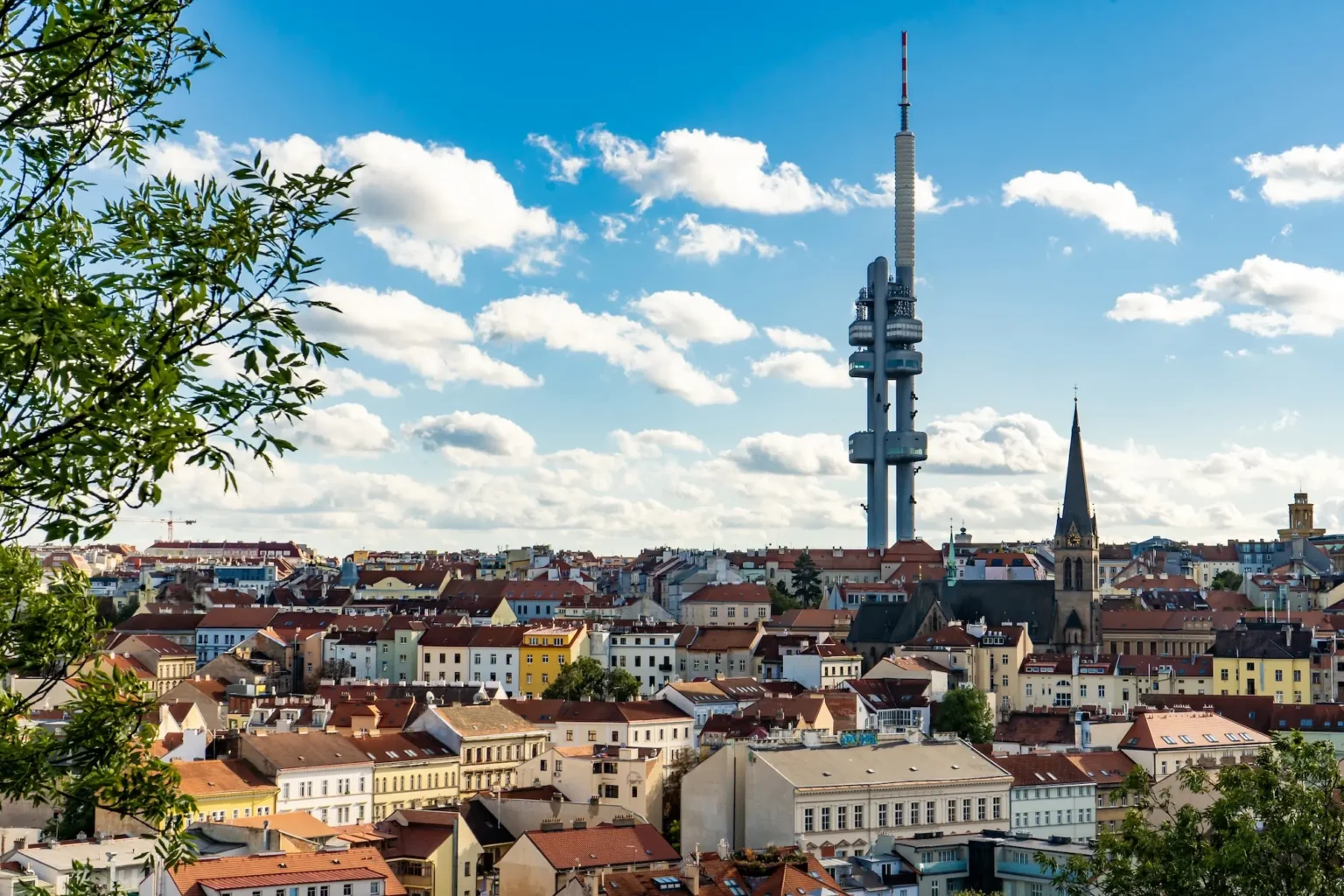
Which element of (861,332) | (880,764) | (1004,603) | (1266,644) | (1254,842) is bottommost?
(880,764)

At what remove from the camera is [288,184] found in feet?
36.6

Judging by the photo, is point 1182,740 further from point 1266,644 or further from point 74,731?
point 74,731

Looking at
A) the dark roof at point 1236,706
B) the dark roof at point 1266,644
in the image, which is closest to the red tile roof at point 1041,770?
the dark roof at point 1236,706

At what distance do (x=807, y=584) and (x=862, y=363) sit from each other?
91.2 feet

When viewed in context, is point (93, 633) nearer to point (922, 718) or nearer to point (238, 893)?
point (238, 893)

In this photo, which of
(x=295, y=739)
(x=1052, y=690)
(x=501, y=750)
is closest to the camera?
(x=295, y=739)

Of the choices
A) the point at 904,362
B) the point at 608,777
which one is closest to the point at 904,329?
the point at 904,362

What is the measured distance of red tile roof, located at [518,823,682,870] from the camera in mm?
53500

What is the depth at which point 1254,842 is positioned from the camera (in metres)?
26.2

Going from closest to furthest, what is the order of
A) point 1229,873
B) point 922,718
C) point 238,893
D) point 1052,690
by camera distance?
point 1229,873, point 238,893, point 922,718, point 1052,690

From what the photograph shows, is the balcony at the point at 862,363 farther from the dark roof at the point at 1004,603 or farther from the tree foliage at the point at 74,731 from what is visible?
the tree foliage at the point at 74,731

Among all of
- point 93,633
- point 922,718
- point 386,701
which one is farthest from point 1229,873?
point 922,718

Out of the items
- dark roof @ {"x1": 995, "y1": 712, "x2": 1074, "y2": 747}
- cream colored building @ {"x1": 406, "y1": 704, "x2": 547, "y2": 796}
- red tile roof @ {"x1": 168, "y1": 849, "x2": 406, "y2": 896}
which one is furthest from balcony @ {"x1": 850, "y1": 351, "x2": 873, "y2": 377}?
red tile roof @ {"x1": 168, "y1": 849, "x2": 406, "y2": 896}

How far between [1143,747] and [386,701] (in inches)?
1319
